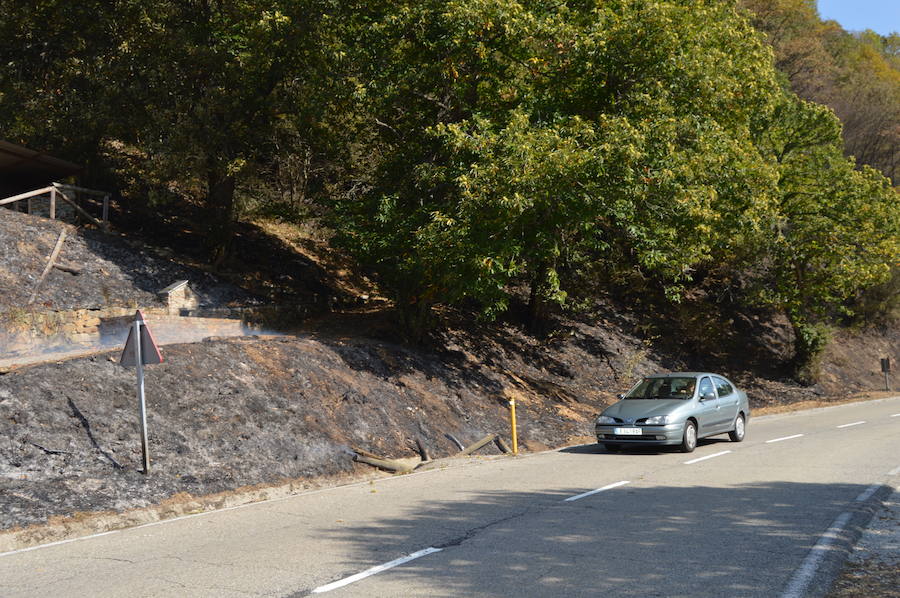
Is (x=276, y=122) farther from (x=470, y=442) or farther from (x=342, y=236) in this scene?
(x=470, y=442)

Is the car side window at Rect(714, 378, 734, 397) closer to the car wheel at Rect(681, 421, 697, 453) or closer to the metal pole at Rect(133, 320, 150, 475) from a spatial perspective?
the car wheel at Rect(681, 421, 697, 453)

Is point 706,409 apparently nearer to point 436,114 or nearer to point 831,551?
point 831,551

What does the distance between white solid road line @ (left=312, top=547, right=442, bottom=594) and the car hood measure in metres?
8.21

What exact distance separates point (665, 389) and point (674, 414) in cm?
133

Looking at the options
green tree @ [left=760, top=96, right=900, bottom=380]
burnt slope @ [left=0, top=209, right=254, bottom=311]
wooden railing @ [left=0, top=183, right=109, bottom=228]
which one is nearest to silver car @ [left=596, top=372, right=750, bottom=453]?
burnt slope @ [left=0, top=209, right=254, bottom=311]

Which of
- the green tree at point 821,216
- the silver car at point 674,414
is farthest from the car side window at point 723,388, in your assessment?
the green tree at point 821,216

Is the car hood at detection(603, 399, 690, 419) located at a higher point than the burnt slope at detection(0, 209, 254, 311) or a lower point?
lower

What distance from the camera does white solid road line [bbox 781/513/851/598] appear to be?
18.1 ft

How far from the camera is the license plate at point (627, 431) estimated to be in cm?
1402

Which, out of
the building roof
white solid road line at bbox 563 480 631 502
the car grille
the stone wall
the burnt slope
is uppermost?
the building roof

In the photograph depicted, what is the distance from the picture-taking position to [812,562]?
20.7 ft

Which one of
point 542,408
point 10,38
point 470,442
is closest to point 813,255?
point 542,408

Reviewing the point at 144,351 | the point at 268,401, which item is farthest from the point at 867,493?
the point at 144,351

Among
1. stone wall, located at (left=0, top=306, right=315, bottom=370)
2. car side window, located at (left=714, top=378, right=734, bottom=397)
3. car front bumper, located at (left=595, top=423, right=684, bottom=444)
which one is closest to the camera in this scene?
stone wall, located at (left=0, top=306, right=315, bottom=370)
